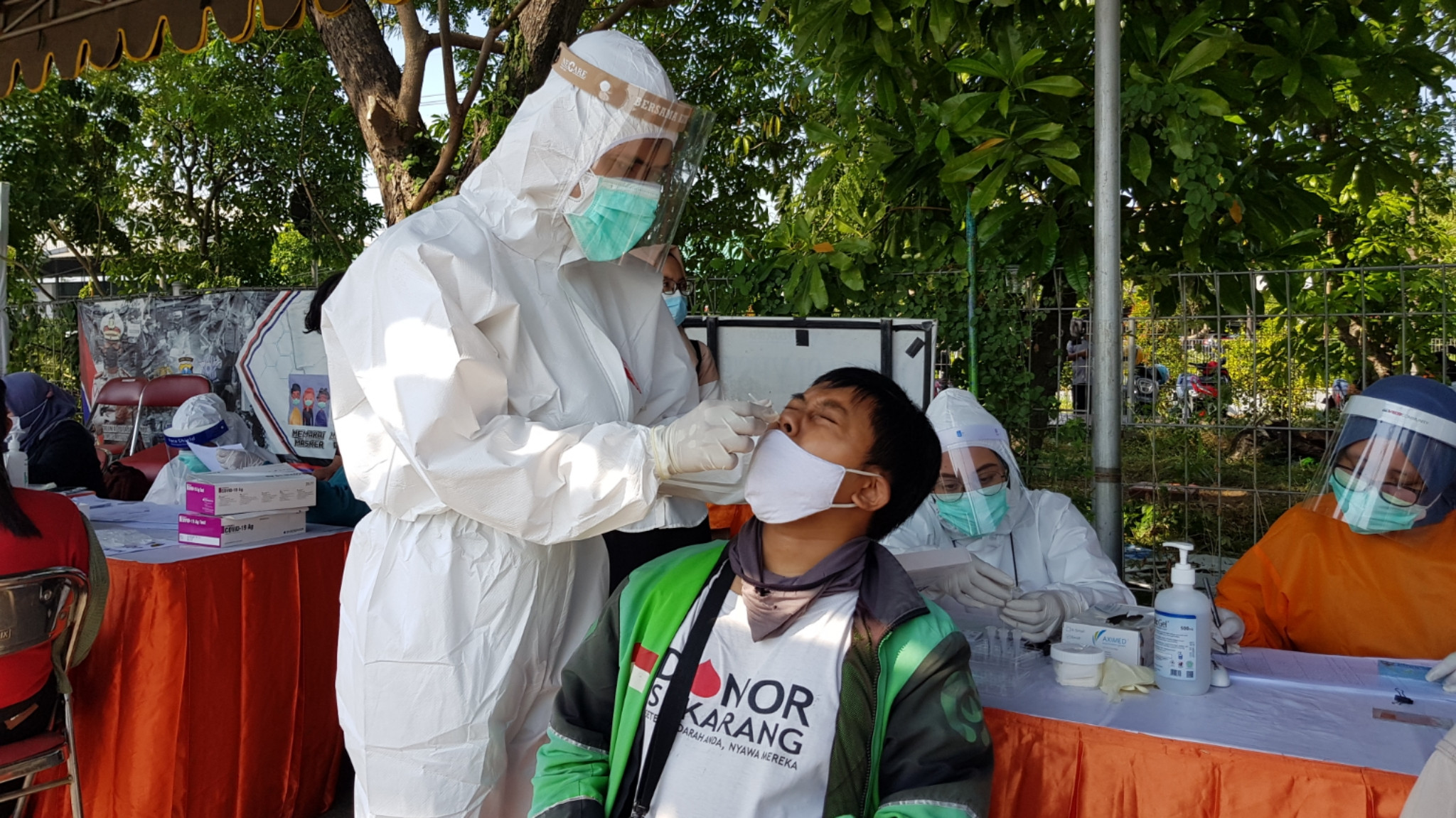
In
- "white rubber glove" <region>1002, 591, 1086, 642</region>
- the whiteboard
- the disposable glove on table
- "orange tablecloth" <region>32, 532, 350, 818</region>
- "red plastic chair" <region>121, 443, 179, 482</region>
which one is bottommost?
"orange tablecloth" <region>32, 532, 350, 818</region>

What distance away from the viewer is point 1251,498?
384cm

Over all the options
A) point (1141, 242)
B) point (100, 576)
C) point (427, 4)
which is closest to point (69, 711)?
point (100, 576)

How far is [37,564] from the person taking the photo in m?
2.50

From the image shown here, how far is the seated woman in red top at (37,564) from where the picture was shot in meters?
2.45

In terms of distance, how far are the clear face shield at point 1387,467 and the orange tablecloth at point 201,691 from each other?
284cm

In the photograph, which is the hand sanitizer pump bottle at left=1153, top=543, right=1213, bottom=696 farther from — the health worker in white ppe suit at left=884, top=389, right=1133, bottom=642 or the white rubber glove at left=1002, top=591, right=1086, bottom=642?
the health worker in white ppe suit at left=884, top=389, right=1133, bottom=642

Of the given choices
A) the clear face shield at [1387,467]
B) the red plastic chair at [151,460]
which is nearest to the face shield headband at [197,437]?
the red plastic chair at [151,460]

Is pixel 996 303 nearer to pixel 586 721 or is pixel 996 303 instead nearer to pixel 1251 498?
pixel 1251 498

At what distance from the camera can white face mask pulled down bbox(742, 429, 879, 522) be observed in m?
1.66

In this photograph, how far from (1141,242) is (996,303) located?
0.57m

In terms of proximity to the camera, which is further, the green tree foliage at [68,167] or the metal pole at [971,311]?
the green tree foliage at [68,167]

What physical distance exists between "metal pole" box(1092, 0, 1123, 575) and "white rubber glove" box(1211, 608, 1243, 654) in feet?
2.14

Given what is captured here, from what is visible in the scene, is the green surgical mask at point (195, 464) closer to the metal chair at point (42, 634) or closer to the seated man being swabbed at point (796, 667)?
the metal chair at point (42, 634)

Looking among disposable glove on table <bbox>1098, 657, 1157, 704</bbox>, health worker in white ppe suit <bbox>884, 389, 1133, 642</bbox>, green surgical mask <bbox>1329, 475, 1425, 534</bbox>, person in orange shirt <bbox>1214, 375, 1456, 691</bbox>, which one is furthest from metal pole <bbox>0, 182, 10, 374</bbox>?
green surgical mask <bbox>1329, 475, 1425, 534</bbox>
